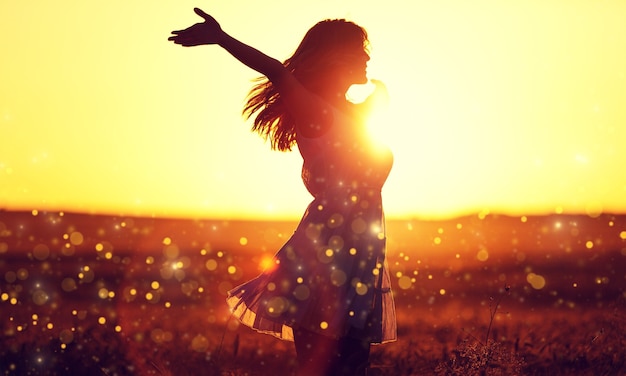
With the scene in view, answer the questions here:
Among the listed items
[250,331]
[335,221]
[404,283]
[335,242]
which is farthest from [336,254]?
[404,283]

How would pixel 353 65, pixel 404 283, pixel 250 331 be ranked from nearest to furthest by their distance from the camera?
pixel 353 65, pixel 250 331, pixel 404 283

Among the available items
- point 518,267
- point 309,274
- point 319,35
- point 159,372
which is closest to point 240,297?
point 309,274

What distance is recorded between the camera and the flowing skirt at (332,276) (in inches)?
203

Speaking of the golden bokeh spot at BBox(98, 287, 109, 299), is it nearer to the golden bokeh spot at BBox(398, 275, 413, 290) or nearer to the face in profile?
the golden bokeh spot at BBox(398, 275, 413, 290)

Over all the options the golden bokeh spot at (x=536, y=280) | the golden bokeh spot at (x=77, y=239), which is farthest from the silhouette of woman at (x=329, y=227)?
the golden bokeh spot at (x=77, y=239)

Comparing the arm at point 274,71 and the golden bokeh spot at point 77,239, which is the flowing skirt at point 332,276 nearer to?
the arm at point 274,71

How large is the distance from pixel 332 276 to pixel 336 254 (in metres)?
0.12

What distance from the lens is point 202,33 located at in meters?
4.95

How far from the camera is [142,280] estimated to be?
77.5ft

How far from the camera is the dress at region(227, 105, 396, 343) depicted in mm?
5180

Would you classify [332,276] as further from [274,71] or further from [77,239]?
[77,239]

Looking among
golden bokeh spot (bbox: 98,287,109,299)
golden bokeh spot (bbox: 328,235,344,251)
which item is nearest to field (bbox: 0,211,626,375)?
golden bokeh spot (bbox: 98,287,109,299)

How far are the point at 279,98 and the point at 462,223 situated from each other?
73857mm

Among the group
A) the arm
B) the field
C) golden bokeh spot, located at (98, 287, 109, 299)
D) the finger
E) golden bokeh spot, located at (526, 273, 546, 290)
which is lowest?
golden bokeh spot, located at (98, 287, 109, 299)
